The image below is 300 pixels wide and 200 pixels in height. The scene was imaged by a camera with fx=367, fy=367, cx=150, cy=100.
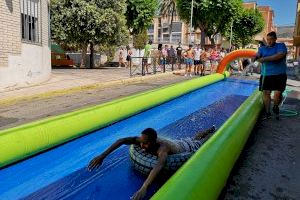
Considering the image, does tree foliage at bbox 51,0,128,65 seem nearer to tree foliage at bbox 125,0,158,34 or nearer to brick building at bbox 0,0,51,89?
brick building at bbox 0,0,51,89

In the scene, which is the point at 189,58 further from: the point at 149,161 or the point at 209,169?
the point at 209,169

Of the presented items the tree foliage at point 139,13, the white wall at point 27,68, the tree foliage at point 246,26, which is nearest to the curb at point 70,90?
the white wall at point 27,68

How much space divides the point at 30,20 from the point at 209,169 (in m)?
11.5

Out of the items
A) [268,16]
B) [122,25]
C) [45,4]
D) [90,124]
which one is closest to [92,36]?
[122,25]

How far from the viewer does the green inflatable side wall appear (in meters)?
3.07

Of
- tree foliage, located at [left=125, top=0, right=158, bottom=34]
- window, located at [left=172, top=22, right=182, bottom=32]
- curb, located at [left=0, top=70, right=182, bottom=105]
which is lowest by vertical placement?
curb, located at [left=0, top=70, right=182, bottom=105]

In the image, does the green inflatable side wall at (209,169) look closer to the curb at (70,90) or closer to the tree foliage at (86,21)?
the curb at (70,90)

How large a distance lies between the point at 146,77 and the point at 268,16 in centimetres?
8700

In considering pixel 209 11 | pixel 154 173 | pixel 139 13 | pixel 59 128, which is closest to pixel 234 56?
pixel 59 128

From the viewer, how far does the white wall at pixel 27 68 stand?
11.5 metres

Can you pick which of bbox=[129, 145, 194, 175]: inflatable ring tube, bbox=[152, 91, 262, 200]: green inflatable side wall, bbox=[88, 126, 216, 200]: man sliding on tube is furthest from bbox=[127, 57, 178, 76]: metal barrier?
bbox=[129, 145, 194, 175]: inflatable ring tube

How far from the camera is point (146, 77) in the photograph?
17.8 metres

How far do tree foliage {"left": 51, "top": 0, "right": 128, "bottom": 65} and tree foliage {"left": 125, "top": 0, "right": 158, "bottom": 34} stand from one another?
1148 cm

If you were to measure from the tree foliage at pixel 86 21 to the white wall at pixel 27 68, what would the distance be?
8434 millimetres
